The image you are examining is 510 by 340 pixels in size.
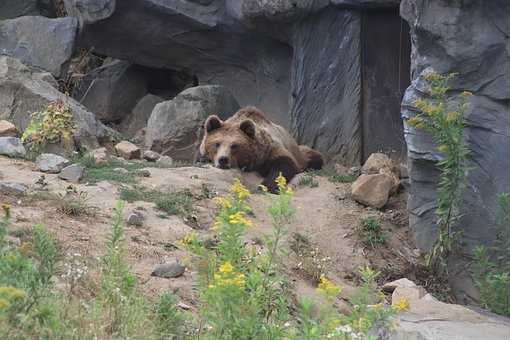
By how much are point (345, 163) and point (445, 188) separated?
4.37 meters

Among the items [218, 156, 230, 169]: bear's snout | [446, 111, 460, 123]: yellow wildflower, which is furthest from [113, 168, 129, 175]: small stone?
[446, 111, 460, 123]: yellow wildflower

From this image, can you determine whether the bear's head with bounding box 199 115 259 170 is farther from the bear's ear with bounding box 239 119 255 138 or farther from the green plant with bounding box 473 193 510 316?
the green plant with bounding box 473 193 510 316

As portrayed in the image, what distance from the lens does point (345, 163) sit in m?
11.7

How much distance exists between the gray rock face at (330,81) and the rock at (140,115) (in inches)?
116

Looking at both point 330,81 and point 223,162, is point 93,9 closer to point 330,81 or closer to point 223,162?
point 223,162

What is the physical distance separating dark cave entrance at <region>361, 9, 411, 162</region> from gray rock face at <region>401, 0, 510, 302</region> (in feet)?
10.7

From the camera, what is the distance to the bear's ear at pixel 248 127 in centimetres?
1125

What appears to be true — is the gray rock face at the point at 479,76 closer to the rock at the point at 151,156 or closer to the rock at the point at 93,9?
A: the rock at the point at 151,156

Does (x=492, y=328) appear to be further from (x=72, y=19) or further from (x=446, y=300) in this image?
(x=72, y=19)

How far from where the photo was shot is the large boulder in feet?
34.9

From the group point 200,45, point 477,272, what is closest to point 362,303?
point 477,272

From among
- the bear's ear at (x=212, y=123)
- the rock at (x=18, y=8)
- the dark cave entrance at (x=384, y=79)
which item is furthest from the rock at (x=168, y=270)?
the rock at (x=18, y=8)

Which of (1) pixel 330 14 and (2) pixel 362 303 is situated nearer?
(2) pixel 362 303

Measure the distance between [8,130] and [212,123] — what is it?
102 inches
